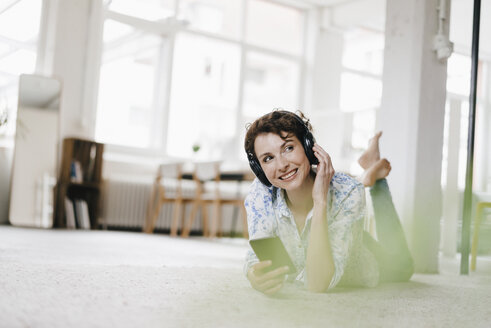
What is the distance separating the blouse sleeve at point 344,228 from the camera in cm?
176

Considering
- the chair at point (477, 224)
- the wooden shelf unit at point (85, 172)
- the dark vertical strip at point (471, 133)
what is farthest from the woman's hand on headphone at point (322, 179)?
the wooden shelf unit at point (85, 172)

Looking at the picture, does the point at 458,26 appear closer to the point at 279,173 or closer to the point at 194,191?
the point at 194,191

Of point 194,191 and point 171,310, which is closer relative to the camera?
point 171,310

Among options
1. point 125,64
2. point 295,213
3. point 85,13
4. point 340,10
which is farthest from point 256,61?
point 295,213

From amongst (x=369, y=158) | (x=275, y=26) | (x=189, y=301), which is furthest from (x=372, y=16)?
(x=189, y=301)

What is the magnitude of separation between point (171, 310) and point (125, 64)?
570 centimetres

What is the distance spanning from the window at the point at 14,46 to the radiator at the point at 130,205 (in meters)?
1.26

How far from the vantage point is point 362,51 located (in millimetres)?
8391

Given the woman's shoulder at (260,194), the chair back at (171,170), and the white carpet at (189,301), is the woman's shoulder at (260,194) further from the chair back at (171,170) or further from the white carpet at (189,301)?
the chair back at (171,170)

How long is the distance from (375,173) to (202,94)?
504 cm

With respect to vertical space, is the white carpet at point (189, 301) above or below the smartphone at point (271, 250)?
below

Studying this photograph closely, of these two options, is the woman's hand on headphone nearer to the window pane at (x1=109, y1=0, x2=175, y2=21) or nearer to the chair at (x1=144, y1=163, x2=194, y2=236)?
the chair at (x1=144, y1=163, x2=194, y2=236)

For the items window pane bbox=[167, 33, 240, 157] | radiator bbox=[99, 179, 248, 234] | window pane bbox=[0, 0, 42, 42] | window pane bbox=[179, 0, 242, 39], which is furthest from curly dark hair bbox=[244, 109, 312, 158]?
window pane bbox=[179, 0, 242, 39]

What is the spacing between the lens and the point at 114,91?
259 inches
